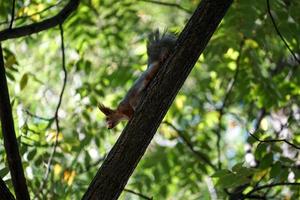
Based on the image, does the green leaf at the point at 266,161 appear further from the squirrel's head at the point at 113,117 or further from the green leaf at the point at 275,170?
the squirrel's head at the point at 113,117

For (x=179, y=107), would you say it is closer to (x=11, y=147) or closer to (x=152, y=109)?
(x=11, y=147)

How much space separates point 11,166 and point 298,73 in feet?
6.78

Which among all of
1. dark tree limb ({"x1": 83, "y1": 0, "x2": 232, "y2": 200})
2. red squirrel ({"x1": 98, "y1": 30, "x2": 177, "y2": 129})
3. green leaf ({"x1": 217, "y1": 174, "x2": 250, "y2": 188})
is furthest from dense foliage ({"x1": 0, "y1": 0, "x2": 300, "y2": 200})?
dark tree limb ({"x1": 83, "y1": 0, "x2": 232, "y2": 200})

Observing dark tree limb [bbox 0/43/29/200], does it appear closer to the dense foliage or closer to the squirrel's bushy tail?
the dense foliage

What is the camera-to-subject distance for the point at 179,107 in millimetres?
4738

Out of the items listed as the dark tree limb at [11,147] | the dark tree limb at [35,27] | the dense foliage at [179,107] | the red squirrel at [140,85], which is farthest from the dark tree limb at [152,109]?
the dark tree limb at [35,27]

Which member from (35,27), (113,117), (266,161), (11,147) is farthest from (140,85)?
(266,161)

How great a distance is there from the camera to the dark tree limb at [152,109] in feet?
6.28

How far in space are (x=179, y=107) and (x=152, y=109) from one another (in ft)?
9.26

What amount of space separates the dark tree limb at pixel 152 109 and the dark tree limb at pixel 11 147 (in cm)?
29

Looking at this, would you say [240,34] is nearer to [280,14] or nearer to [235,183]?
[280,14]

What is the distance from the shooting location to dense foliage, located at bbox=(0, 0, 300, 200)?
3168 mm

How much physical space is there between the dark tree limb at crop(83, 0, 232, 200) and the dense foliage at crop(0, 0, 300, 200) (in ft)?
2.13

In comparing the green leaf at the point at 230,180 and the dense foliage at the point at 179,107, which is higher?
the dense foliage at the point at 179,107
